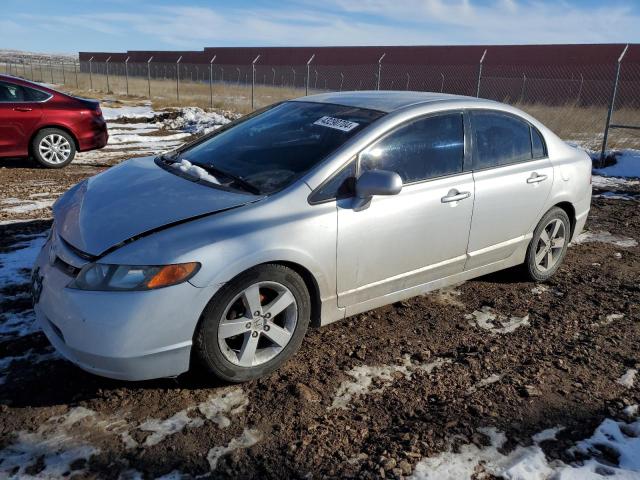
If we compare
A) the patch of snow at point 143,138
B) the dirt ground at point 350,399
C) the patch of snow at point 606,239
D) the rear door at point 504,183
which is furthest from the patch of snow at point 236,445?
the patch of snow at point 143,138

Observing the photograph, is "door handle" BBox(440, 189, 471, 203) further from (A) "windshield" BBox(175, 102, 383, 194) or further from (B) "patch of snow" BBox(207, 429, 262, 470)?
(B) "patch of snow" BBox(207, 429, 262, 470)

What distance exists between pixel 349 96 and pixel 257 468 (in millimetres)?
2831

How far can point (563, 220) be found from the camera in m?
4.77

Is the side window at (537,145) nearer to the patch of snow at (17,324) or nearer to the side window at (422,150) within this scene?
the side window at (422,150)

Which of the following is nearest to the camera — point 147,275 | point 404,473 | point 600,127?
point 404,473

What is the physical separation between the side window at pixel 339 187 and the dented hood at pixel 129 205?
0.39 meters

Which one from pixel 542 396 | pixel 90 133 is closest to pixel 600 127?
pixel 90 133

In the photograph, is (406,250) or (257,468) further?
(406,250)

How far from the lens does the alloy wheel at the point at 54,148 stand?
887cm

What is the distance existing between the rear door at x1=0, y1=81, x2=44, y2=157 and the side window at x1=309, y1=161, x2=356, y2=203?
7.27 m

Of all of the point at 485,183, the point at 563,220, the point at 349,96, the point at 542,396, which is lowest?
the point at 542,396

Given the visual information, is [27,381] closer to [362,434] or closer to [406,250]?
[362,434]

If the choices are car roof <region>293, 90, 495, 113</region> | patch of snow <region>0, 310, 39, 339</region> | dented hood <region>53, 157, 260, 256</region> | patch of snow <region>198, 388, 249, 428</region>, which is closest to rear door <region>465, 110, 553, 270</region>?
car roof <region>293, 90, 495, 113</region>

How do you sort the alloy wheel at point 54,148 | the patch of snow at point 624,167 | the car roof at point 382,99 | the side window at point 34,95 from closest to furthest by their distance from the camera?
the car roof at point 382,99 → the side window at point 34,95 → the alloy wheel at point 54,148 → the patch of snow at point 624,167
